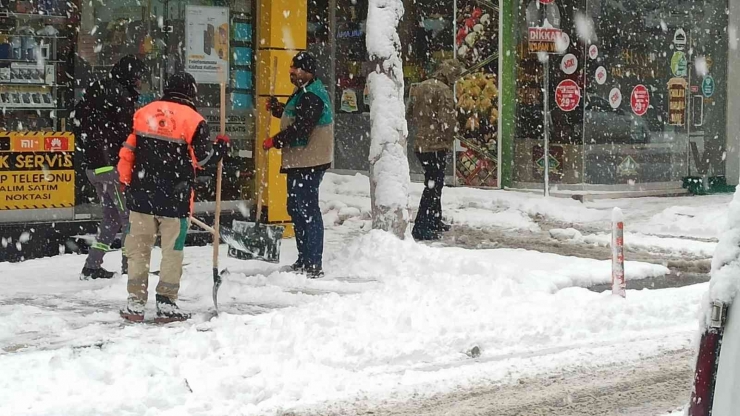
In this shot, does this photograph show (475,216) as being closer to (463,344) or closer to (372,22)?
(372,22)

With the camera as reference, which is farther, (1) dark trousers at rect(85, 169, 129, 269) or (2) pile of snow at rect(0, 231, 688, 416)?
(1) dark trousers at rect(85, 169, 129, 269)

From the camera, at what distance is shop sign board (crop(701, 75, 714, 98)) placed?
2109 centimetres

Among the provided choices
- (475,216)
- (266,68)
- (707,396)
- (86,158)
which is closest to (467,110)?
(475,216)

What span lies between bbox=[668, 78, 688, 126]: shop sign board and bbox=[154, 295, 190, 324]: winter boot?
14198 millimetres

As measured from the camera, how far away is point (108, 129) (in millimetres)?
9984

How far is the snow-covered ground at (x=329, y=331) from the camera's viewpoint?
648 cm

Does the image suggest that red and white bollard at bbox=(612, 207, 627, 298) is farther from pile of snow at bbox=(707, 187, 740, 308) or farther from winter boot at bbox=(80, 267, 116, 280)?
pile of snow at bbox=(707, 187, 740, 308)

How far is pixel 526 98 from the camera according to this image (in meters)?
20.1

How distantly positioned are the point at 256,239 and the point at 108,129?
1.74 meters

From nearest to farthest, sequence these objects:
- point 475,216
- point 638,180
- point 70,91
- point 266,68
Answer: point 70,91
point 266,68
point 475,216
point 638,180

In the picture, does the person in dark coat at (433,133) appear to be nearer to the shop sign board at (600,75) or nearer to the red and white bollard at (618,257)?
the red and white bollard at (618,257)

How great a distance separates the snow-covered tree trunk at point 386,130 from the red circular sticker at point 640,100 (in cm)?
901

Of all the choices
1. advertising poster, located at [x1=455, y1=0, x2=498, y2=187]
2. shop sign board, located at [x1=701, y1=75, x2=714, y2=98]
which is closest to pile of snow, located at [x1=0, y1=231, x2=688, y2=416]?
advertising poster, located at [x1=455, y1=0, x2=498, y2=187]

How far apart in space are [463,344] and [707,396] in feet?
14.1
